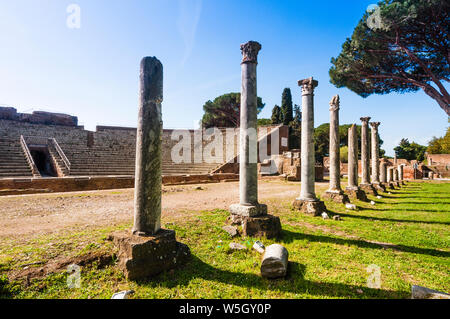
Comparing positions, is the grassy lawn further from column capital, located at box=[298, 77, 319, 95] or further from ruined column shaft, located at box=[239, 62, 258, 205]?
column capital, located at box=[298, 77, 319, 95]

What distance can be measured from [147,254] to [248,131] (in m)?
3.19

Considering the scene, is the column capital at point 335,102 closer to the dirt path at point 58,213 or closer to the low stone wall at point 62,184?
the dirt path at point 58,213

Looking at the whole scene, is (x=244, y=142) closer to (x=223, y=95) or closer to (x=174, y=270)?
(x=174, y=270)

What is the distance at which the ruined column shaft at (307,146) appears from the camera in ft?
23.2

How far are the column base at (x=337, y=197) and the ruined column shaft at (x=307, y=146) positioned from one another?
201 cm

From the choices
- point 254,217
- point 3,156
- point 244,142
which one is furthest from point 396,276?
point 3,156

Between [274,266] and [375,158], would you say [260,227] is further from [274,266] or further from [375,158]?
[375,158]

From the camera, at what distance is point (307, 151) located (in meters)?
7.20

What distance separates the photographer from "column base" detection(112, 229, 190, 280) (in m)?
2.93

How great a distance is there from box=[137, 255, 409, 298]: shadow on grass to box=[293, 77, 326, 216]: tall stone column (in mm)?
3979

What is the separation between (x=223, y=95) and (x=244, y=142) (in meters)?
36.3

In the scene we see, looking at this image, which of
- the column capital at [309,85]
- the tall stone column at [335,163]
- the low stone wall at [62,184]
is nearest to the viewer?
the column capital at [309,85]

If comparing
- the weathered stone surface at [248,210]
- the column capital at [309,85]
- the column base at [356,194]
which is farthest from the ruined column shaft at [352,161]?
the weathered stone surface at [248,210]
